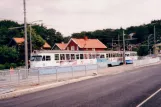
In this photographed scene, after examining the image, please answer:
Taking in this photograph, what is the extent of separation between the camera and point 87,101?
1304 cm

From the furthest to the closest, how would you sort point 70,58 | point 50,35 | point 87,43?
1. point 50,35
2. point 87,43
3. point 70,58

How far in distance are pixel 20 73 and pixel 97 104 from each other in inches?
437

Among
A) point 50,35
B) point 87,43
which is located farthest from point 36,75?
point 50,35

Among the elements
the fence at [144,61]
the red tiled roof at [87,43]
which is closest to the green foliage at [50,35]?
the red tiled roof at [87,43]

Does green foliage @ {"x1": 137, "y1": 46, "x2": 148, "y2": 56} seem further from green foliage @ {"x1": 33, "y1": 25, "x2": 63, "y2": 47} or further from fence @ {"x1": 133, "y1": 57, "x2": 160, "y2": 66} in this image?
green foliage @ {"x1": 33, "y1": 25, "x2": 63, "y2": 47}

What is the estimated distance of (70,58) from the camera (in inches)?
1620

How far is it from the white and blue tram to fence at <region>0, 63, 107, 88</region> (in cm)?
894

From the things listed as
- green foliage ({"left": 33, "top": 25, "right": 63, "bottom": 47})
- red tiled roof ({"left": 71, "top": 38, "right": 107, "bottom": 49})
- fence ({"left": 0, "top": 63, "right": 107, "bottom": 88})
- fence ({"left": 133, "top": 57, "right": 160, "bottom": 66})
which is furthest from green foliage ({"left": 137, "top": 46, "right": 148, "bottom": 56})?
fence ({"left": 0, "top": 63, "right": 107, "bottom": 88})

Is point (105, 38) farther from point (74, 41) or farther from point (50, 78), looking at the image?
point (50, 78)

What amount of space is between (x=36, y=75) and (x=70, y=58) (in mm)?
18560

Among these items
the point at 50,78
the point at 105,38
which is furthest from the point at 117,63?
the point at 105,38

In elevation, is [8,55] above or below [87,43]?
below

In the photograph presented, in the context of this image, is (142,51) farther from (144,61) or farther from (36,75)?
(36,75)

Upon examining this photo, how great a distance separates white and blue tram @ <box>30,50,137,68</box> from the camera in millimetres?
36438
